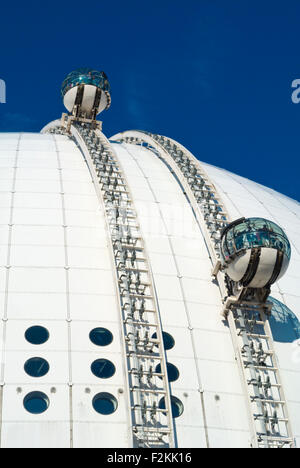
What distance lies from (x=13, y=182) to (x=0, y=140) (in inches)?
301

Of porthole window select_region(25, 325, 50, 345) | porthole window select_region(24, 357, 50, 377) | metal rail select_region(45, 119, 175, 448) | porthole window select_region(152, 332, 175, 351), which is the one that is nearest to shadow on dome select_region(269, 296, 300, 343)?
porthole window select_region(152, 332, 175, 351)

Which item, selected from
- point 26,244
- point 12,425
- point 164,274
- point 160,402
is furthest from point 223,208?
point 12,425

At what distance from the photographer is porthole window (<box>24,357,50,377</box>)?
81.4ft

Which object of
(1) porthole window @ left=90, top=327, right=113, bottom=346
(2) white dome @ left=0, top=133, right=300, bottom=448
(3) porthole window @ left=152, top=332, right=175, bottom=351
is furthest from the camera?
(3) porthole window @ left=152, top=332, right=175, bottom=351

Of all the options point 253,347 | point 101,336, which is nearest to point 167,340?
point 101,336

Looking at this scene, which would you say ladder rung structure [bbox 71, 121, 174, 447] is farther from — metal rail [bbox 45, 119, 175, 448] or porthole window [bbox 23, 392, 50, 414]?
porthole window [bbox 23, 392, 50, 414]

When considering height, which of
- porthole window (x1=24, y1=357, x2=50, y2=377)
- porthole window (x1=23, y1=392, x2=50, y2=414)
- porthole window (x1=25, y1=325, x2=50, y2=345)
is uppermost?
porthole window (x1=25, y1=325, x2=50, y2=345)

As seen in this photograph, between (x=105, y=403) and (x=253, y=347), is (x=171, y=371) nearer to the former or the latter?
(x=105, y=403)

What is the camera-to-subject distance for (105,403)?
24609 millimetres

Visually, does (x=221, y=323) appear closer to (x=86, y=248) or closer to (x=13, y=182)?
(x=86, y=248)

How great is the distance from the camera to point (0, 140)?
41.5 m

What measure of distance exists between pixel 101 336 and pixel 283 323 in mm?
7933

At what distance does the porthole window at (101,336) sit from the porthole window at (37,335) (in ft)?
5.48

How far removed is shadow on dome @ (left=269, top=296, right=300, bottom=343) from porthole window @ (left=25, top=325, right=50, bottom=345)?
364 inches
